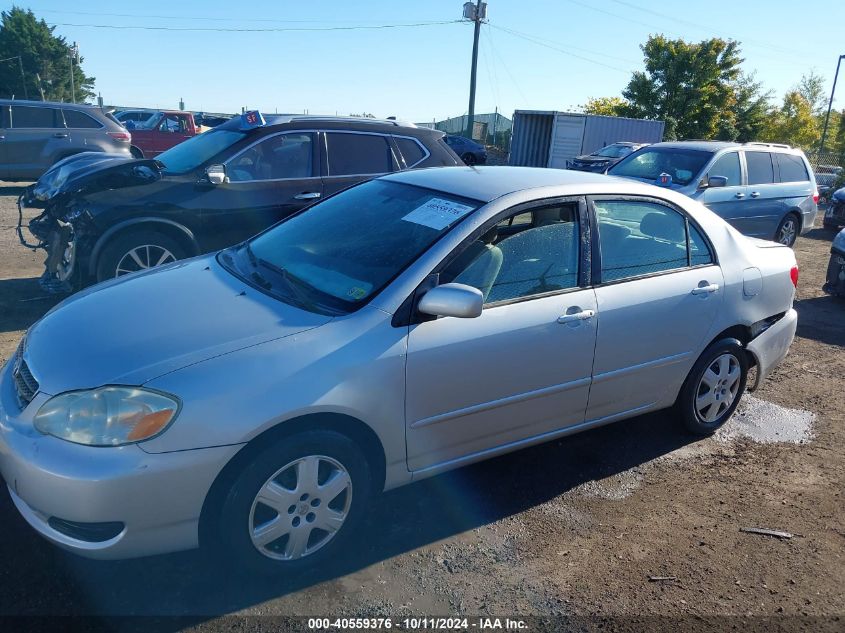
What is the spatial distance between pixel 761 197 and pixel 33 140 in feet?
43.8

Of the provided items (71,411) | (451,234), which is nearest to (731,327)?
(451,234)

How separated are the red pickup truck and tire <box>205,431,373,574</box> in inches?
740

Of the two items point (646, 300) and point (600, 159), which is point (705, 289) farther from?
point (600, 159)

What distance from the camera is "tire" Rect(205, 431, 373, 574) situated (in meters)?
2.57

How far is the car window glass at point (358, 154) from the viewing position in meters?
6.45

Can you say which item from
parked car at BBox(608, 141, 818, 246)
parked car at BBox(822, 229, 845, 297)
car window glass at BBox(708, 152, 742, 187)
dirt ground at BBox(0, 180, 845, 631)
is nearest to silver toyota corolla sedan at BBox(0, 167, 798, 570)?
dirt ground at BBox(0, 180, 845, 631)

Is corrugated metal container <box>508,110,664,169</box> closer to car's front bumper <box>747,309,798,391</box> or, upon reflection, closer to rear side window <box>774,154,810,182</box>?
rear side window <box>774,154,810,182</box>

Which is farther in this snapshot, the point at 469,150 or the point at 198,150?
the point at 469,150

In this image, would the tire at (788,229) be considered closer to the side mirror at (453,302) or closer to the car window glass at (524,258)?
the car window glass at (524,258)

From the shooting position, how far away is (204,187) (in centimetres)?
593

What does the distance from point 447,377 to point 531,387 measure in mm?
533

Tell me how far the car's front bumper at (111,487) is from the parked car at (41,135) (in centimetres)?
1292

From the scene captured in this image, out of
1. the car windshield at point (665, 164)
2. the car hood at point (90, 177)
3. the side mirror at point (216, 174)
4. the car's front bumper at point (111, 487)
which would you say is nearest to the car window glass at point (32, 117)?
the car hood at point (90, 177)

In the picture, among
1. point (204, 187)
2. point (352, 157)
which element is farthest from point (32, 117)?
point (352, 157)
